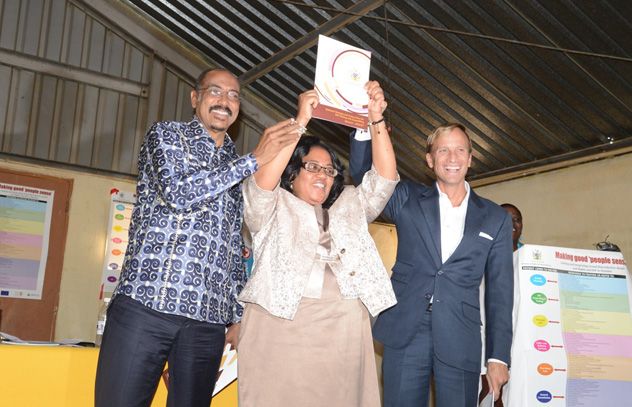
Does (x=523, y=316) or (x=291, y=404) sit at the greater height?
(x=523, y=316)

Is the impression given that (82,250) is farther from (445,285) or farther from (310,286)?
(445,285)

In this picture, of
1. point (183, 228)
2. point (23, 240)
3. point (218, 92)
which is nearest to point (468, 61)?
point (218, 92)

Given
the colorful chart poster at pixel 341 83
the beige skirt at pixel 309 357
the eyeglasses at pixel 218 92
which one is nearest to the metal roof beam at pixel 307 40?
the colorful chart poster at pixel 341 83

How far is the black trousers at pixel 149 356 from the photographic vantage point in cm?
204

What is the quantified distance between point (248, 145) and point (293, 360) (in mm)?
5899

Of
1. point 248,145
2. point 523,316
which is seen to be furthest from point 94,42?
point 523,316

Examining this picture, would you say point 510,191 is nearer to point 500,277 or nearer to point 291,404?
point 500,277

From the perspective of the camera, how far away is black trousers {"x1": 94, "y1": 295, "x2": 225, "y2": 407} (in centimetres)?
204

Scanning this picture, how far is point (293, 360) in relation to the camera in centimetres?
226

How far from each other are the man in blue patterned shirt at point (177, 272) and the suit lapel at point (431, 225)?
62cm

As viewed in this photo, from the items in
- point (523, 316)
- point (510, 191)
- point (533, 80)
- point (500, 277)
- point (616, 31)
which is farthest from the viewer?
point (510, 191)

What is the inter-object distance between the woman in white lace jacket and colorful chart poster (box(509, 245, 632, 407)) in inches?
52.4

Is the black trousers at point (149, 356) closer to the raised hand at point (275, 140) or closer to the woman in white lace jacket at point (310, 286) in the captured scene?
the woman in white lace jacket at point (310, 286)

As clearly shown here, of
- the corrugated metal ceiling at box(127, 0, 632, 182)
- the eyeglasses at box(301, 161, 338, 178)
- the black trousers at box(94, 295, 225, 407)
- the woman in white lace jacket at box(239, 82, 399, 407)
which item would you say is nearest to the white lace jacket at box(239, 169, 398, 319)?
the woman in white lace jacket at box(239, 82, 399, 407)
